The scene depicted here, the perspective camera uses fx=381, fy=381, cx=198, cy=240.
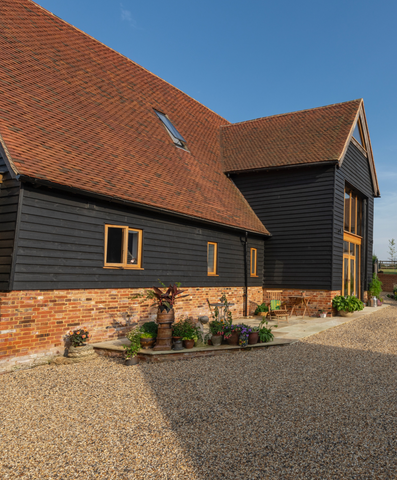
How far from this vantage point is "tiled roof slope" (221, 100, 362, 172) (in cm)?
1520

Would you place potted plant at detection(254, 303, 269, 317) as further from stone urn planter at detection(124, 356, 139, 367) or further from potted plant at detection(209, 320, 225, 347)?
stone urn planter at detection(124, 356, 139, 367)

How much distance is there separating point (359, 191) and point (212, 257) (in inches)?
362

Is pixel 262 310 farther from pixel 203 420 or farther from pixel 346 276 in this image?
pixel 203 420

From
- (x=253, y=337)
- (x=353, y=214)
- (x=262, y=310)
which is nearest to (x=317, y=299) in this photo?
(x=262, y=310)

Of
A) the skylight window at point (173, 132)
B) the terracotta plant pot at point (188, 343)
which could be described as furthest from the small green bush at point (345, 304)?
the terracotta plant pot at point (188, 343)

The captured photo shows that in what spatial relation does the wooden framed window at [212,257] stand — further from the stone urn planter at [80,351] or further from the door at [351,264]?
the door at [351,264]

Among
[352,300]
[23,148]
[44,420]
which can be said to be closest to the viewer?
[44,420]

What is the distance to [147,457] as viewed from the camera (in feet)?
11.7

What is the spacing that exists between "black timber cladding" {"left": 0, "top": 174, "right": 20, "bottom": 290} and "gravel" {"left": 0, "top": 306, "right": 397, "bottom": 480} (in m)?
1.80

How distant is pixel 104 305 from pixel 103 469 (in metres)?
5.39

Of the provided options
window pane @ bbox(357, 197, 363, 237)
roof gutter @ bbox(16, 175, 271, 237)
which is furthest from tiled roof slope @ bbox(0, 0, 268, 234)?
window pane @ bbox(357, 197, 363, 237)

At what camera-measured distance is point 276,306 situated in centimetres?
1315

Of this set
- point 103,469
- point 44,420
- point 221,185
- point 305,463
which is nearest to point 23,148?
point 44,420

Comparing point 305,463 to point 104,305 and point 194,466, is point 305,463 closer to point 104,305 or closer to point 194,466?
point 194,466
